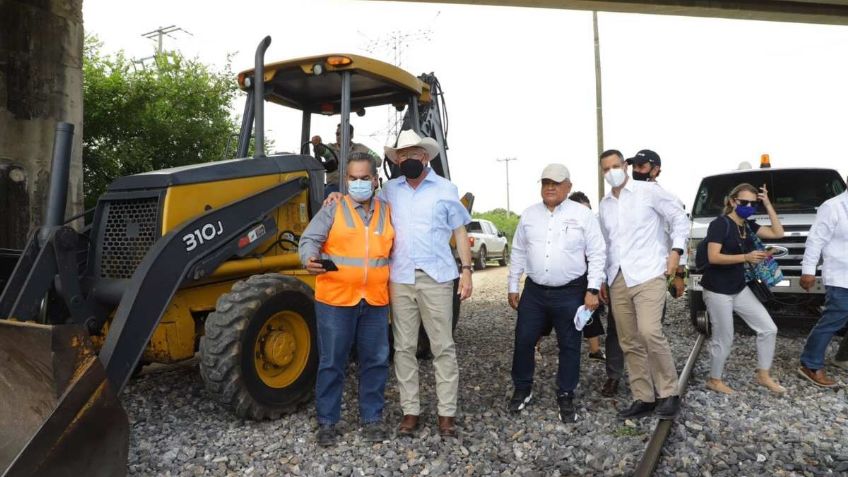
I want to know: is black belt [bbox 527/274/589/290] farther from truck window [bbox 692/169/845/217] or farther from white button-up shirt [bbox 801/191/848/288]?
truck window [bbox 692/169/845/217]

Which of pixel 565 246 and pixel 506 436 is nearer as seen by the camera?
pixel 506 436

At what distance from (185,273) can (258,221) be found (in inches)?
32.0

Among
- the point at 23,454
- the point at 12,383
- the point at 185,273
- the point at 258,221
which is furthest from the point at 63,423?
the point at 258,221

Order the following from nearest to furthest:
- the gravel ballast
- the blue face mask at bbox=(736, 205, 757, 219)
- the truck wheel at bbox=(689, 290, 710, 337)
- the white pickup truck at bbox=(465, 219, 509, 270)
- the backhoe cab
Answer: the backhoe cab
the gravel ballast
the blue face mask at bbox=(736, 205, 757, 219)
the truck wheel at bbox=(689, 290, 710, 337)
the white pickup truck at bbox=(465, 219, 509, 270)

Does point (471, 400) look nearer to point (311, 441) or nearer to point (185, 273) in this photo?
point (311, 441)

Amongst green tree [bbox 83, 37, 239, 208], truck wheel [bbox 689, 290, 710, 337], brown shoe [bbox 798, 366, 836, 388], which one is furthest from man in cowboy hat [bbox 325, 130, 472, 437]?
green tree [bbox 83, 37, 239, 208]

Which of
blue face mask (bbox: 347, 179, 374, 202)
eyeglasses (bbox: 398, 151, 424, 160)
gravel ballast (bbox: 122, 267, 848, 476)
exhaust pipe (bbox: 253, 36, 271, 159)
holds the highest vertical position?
exhaust pipe (bbox: 253, 36, 271, 159)

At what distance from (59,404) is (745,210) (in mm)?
5018

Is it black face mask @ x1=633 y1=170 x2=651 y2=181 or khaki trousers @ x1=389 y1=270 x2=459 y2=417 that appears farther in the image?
black face mask @ x1=633 y1=170 x2=651 y2=181

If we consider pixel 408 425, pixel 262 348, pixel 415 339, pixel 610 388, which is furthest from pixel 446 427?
pixel 610 388

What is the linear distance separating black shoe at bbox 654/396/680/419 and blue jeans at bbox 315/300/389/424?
191cm

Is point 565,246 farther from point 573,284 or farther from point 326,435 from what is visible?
point 326,435

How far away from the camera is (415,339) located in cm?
397

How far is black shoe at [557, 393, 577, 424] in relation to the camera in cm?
423
